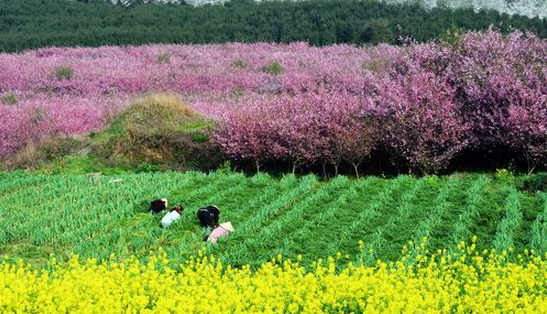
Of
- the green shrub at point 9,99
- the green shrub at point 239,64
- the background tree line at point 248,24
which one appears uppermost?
the green shrub at point 9,99

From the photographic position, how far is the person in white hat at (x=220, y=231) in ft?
39.9

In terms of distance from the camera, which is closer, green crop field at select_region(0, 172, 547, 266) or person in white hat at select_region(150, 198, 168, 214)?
green crop field at select_region(0, 172, 547, 266)

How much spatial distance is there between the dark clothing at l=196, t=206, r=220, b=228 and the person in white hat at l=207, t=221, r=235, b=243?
0.22 m

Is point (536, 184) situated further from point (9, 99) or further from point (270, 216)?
point (9, 99)

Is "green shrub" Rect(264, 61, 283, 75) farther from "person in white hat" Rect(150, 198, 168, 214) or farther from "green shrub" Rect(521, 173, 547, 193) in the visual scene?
"person in white hat" Rect(150, 198, 168, 214)

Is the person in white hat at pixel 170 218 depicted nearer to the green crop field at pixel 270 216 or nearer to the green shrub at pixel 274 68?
the green crop field at pixel 270 216

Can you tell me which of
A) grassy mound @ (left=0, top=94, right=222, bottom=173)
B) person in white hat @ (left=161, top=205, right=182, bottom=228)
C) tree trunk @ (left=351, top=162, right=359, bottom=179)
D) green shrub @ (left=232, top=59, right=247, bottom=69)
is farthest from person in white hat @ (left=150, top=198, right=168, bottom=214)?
green shrub @ (left=232, top=59, right=247, bottom=69)

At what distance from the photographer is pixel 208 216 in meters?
12.8

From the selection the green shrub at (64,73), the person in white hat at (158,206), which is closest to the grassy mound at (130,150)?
the person in white hat at (158,206)

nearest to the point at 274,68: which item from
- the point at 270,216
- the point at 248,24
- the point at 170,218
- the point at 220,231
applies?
the point at 248,24

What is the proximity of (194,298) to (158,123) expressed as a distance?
1352cm

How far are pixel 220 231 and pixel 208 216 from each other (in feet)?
1.70

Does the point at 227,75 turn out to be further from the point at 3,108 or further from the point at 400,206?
the point at 400,206

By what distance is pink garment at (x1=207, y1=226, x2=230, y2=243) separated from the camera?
1212 centimetres
